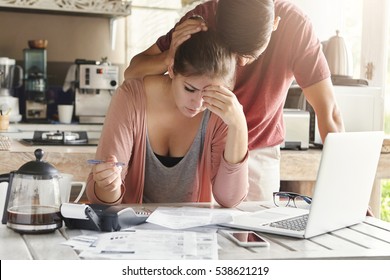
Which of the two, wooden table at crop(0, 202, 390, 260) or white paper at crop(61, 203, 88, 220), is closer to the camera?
wooden table at crop(0, 202, 390, 260)

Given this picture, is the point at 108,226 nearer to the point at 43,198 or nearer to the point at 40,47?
the point at 43,198

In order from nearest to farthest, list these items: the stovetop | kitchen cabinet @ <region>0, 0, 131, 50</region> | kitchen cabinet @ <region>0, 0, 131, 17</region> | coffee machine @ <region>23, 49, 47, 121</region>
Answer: the stovetop
kitchen cabinet @ <region>0, 0, 131, 50</region>
kitchen cabinet @ <region>0, 0, 131, 17</region>
coffee machine @ <region>23, 49, 47, 121</region>

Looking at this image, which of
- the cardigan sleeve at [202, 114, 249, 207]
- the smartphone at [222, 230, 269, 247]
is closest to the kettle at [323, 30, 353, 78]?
the cardigan sleeve at [202, 114, 249, 207]


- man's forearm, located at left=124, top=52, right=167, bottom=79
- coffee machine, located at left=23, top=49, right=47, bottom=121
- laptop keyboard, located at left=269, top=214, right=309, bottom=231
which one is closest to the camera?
laptop keyboard, located at left=269, top=214, right=309, bottom=231

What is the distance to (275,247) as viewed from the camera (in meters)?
1.30

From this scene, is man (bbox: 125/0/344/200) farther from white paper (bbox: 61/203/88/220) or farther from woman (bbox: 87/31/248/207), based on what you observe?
white paper (bbox: 61/203/88/220)

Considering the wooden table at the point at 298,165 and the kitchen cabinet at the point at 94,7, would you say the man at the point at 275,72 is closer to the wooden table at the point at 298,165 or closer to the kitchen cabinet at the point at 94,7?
the wooden table at the point at 298,165

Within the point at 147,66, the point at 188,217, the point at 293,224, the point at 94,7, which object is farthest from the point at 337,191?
the point at 94,7

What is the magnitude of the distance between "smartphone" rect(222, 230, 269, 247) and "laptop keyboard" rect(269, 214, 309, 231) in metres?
0.08

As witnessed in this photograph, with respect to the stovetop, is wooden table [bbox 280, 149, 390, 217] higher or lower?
lower

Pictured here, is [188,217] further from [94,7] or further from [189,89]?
[94,7]

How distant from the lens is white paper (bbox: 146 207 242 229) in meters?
1.45

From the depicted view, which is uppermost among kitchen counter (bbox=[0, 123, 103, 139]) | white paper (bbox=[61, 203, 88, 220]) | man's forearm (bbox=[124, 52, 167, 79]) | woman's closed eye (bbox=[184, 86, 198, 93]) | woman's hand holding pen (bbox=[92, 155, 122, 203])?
man's forearm (bbox=[124, 52, 167, 79])
